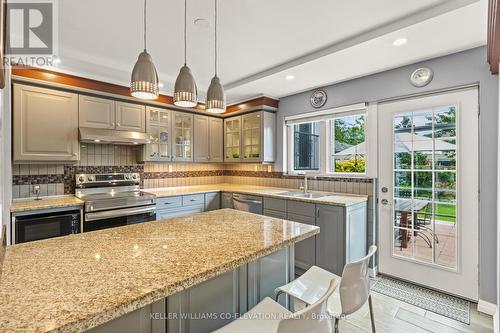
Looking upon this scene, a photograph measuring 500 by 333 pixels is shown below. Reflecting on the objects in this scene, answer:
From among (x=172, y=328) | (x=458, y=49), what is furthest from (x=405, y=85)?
(x=172, y=328)

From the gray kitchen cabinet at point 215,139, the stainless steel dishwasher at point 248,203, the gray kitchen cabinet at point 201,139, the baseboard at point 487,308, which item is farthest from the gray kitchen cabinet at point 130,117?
the baseboard at point 487,308

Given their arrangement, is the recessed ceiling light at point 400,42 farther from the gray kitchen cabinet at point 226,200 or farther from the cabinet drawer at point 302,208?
the gray kitchen cabinet at point 226,200

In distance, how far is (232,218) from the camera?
6.14 feet

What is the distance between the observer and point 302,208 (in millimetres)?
2959

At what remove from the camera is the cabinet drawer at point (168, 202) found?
3.32 metres

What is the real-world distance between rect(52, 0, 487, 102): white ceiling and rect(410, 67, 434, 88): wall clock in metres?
0.12

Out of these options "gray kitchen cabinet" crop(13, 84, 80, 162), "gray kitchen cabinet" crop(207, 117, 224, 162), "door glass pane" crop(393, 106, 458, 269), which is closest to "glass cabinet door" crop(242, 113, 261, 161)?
"gray kitchen cabinet" crop(207, 117, 224, 162)

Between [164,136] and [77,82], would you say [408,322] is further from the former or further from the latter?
[77,82]

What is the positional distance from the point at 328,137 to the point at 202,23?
2.21 m

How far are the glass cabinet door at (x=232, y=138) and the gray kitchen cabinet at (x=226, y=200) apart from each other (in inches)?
28.1

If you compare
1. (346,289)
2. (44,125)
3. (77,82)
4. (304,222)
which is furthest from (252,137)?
(346,289)

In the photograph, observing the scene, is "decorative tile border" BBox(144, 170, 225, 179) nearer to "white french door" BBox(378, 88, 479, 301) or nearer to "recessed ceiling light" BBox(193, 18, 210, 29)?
"recessed ceiling light" BBox(193, 18, 210, 29)

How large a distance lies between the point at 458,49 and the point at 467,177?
1202mm

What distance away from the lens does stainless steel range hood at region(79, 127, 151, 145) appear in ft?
9.62
